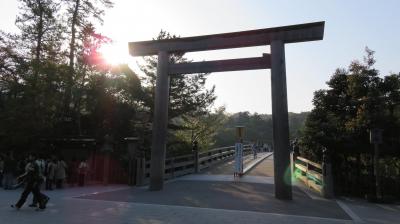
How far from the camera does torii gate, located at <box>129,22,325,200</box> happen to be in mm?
12430

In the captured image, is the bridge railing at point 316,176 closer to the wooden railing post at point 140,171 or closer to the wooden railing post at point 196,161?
the wooden railing post at point 196,161

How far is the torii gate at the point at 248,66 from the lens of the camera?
1243 cm

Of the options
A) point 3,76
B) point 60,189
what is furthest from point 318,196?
point 3,76

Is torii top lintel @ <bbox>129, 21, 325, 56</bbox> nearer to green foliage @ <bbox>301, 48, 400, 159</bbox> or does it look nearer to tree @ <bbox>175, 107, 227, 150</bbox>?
green foliage @ <bbox>301, 48, 400, 159</bbox>

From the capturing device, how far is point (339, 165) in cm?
1538

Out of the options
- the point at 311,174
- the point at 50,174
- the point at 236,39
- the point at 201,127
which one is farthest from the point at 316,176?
the point at 201,127

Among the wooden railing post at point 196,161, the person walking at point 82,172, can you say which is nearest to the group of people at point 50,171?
the person walking at point 82,172

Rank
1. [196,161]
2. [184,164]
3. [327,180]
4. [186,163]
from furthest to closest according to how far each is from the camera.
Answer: [196,161]
[186,163]
[184,164]
[327,180]

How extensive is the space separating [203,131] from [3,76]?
54.5 feet

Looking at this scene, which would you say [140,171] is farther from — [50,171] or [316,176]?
[316,176]

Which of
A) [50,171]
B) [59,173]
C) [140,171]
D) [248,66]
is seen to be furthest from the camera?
[140,171]

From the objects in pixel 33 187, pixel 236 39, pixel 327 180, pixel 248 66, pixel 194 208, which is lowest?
pixel 194 208

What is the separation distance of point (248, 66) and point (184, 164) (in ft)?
27.4

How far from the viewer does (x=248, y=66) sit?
44.3 ft
